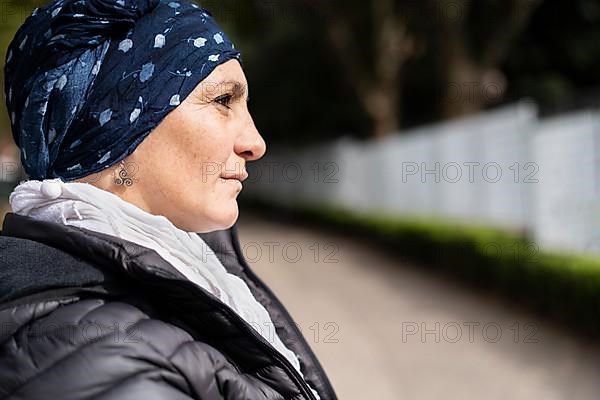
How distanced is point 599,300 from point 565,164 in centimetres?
195

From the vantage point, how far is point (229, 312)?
1131mm

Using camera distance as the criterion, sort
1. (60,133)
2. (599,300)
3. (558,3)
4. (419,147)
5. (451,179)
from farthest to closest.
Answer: (558,3) → (419,147) → (451,179) → (599,300) → (60,133)

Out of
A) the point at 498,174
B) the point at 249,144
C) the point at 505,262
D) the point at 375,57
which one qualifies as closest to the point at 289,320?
the point at 249,144

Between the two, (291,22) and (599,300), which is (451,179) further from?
(291,22)

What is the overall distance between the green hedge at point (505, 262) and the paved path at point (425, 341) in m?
0.21

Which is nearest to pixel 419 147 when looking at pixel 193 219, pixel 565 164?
pixel 565 164

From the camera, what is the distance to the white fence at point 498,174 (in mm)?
7559

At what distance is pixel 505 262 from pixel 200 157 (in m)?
7.24

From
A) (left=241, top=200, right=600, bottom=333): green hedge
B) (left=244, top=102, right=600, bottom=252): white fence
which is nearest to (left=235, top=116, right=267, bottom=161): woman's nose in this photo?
(left=241, top=200, right=600, bottom=333): green hedge

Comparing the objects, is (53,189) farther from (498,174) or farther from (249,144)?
(498,174)

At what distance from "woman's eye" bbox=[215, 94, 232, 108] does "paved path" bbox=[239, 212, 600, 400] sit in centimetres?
431

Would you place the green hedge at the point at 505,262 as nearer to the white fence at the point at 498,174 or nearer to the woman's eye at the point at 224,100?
the white fence at the point at 498,174

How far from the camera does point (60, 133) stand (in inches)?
47.4

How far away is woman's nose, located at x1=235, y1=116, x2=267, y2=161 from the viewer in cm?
129
